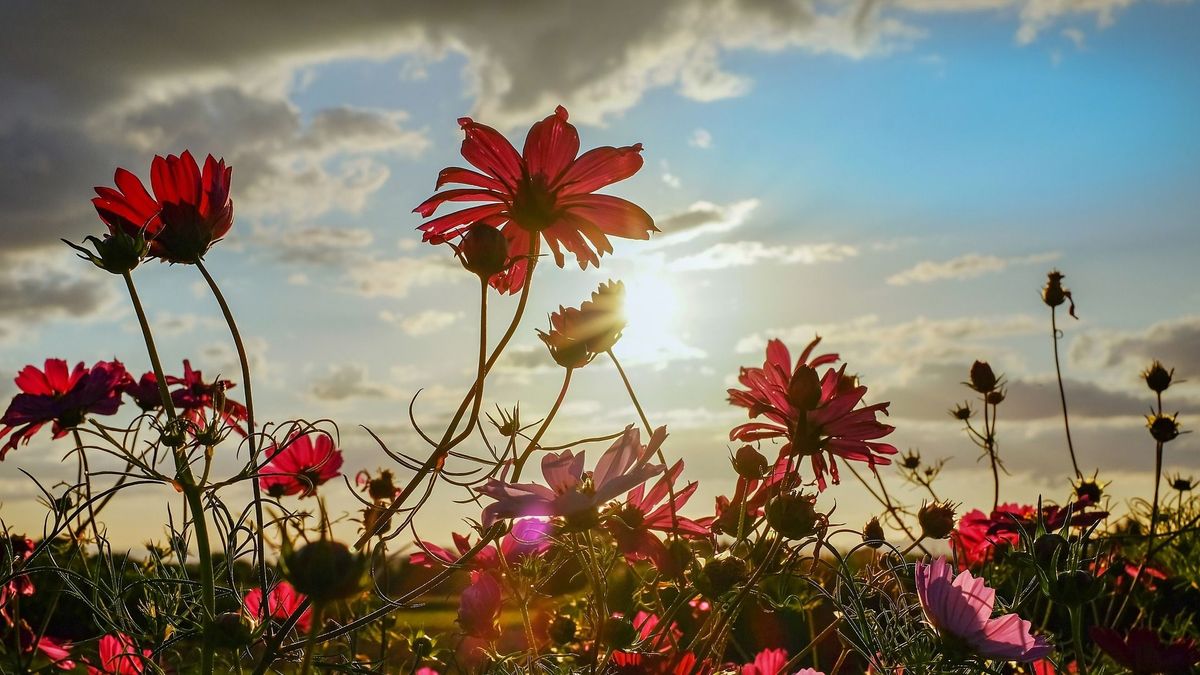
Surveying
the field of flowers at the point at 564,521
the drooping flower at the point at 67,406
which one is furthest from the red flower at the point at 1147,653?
the drooping flower at the point at 67,406

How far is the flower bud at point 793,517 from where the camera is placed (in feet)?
2.63

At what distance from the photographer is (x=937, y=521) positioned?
3.92ft

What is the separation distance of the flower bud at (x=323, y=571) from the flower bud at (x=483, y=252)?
1.18 feet

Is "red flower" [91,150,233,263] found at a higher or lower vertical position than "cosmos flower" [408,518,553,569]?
higher

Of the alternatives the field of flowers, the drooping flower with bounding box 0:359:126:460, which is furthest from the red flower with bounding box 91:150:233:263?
the drooping flower with bounding box 0:359:126:460

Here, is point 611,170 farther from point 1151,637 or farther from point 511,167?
point 1151,637

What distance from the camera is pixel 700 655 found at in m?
0.88

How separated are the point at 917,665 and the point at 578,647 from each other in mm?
468

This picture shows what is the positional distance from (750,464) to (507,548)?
0.29m

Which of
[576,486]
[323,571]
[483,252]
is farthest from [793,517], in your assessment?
[323,571]

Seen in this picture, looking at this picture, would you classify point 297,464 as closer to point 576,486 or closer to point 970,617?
point 576,486

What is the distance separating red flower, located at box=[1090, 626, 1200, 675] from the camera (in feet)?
3.68

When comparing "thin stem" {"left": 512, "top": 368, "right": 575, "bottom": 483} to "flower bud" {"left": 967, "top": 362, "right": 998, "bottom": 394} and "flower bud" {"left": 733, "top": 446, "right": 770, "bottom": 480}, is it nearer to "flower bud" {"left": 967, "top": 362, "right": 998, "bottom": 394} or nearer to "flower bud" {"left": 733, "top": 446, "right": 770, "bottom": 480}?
"flower bud" {"left": 733, "top": 446, "right": 770, "bottom": 480}

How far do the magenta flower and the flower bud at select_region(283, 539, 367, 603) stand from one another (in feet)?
0.75
